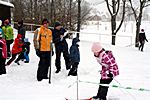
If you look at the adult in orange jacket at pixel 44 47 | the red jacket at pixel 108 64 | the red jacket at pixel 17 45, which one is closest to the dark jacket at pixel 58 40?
the adult in orange jacket at pixel 44 47

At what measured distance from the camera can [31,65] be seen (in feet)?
41.1

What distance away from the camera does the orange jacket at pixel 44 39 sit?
371 inches

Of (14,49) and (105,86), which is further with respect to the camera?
(14,49)

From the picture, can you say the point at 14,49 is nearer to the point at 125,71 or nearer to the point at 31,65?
the point at 31,65

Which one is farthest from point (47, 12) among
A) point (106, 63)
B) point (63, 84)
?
point (106, 63)

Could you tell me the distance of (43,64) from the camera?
971 centimetres

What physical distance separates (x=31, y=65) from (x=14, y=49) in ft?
2.96

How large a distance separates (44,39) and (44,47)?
24 cm

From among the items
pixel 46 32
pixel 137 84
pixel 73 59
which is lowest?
pixel 137 84

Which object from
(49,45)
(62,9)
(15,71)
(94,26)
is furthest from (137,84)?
(94,26)

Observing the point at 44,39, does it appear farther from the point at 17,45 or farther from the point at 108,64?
the point at 17,45

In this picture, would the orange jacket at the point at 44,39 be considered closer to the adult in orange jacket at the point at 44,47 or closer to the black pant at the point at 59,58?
the adult in orange jacket at the point at 44,47

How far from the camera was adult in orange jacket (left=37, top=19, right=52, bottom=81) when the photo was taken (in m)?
9.44

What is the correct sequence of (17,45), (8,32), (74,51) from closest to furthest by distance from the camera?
1. (74,51)
2. (17,45)
3. (8,32)
